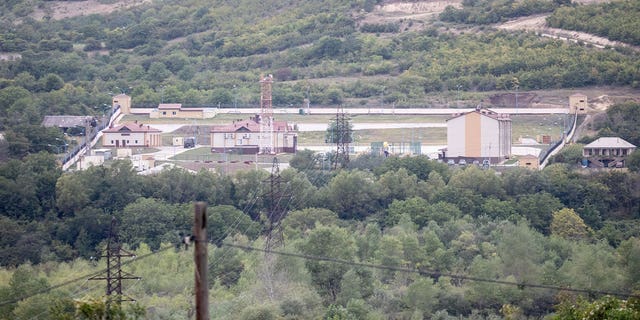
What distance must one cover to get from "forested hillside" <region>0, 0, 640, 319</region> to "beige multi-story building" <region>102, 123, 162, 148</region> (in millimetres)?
2904

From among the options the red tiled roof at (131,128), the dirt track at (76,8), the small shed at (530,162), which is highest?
the dirt track at (76,8)

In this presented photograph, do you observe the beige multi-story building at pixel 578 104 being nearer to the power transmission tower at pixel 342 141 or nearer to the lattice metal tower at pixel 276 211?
the power transmission tower at pixel 342 141

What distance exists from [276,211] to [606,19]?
41.0 metres

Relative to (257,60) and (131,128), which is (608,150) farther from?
(257,60)

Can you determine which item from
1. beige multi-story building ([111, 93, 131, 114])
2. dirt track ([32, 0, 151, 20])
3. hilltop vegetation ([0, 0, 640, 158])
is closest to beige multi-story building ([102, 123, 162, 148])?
hilltop vegetation ([0, 0, 640, 158])

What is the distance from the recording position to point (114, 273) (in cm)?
3266

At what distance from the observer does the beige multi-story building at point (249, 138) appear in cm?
5794

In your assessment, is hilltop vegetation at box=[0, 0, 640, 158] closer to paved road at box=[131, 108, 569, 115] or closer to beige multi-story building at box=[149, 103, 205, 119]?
paved road at box=[131, 108, 569, 115]

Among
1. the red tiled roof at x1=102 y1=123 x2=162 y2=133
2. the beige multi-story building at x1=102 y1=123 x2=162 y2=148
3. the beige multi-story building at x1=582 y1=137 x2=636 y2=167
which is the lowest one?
the beige multi-story building at x1=582 y1=137 x2=636 y2=167

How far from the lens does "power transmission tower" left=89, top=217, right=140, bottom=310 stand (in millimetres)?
22766

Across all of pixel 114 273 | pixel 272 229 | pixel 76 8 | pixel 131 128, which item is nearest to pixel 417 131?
pixel 131 128

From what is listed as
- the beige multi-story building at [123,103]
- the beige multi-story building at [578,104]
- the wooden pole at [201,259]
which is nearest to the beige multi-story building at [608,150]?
the beige multi-story building at [578,104]

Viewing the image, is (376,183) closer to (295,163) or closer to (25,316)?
(295,163)

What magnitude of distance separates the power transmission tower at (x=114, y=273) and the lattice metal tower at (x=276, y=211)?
373 cm
